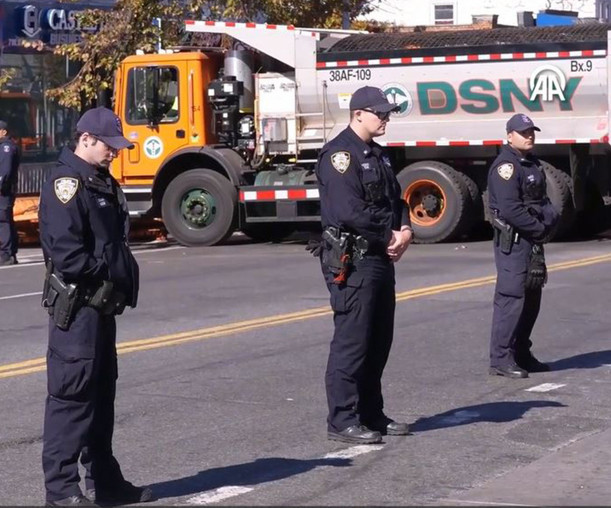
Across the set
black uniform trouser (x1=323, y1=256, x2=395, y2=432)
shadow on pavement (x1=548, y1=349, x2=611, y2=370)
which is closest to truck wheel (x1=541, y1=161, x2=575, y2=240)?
shadow on pavement (x1=548, y1=349, x2=611, y2=370)

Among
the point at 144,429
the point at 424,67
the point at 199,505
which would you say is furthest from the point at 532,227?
the point at 424,67

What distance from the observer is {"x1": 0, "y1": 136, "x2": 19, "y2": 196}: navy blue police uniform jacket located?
18344mm

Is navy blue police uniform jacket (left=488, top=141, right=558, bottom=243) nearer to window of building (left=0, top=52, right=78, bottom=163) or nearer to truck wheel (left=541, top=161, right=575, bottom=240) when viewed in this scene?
truck wheel (left=541, top=161, right=575, bottom=240)

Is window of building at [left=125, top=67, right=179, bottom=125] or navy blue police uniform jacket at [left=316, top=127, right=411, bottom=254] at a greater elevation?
window of building at [left=125, top=67, right=179, bottom=125]

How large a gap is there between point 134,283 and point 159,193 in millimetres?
15595

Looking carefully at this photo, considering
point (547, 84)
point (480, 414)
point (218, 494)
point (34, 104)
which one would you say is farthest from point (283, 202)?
point (218, 494)

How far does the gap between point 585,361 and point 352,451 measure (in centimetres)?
355

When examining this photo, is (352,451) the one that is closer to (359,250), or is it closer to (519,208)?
(359,250)

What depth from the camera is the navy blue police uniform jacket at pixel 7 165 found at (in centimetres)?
1834

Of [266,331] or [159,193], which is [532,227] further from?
[159,193]

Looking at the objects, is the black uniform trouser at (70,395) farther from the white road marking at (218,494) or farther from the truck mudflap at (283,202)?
the truck mudflap at (283,202)

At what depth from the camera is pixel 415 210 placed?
20.9 m

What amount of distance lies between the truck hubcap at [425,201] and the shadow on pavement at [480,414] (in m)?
11.7

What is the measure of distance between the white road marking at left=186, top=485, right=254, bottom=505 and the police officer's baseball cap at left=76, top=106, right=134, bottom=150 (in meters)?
1.68
